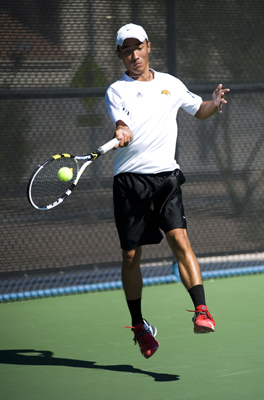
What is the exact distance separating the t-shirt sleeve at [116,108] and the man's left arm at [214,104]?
1.54 ft

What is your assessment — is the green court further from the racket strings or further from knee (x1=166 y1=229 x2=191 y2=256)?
the racket strings

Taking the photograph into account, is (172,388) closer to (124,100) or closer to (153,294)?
(124,100)

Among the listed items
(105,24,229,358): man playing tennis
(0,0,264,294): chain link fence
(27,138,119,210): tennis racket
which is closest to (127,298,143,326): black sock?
(105,24,229,358): man playing tennis

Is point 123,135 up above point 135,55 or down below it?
below

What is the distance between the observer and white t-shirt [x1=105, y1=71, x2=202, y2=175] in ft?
10.6

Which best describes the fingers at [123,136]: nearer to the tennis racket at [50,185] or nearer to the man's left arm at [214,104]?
the tennis racket at [50,185]

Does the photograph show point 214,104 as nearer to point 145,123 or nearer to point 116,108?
point 145,123

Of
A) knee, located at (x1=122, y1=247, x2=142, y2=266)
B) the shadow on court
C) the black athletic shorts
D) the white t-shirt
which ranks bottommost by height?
the shadow on court

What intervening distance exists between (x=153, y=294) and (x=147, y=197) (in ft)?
5.45

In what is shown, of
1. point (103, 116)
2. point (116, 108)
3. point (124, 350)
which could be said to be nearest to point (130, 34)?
point (116, 108)

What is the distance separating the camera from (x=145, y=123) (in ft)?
10.6

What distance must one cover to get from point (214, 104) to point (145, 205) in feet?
2.13

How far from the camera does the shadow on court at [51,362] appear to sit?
2.95 meters

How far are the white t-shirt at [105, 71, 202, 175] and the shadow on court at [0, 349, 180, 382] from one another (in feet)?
3.23
